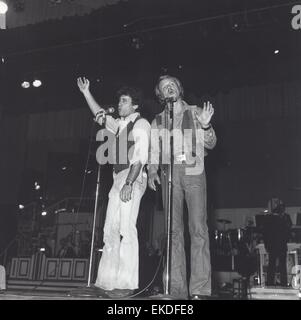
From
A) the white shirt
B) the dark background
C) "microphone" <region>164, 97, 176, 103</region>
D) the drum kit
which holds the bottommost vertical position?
the drum kit

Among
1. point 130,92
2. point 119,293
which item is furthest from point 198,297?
point 130,92

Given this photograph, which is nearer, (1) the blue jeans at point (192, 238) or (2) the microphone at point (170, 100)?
(1) the blue jeans at point (192, 238)

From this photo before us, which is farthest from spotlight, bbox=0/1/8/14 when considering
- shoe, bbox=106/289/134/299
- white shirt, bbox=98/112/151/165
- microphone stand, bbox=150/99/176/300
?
shoe, bbox=106/289/134/299

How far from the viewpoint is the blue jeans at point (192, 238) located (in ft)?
8.51

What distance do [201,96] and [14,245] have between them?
3.96 metres

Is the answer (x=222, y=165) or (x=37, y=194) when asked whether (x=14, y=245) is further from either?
(x=222, y=165)

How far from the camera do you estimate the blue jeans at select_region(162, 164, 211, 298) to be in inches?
102

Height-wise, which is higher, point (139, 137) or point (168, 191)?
point (139, 137)

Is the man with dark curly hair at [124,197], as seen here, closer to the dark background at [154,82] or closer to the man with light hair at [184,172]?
the man with light hair at [184,172]

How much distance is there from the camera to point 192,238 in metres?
2.65

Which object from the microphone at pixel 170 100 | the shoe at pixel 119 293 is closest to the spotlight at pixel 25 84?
the microphone at pixel 170 100

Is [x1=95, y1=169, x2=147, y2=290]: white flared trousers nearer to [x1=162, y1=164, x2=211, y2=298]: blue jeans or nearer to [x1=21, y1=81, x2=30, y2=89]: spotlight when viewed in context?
[x1=162, y1=164, x2=211, y2=298]: blue jeans

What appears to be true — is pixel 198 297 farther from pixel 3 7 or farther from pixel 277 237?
pixel 3 7
